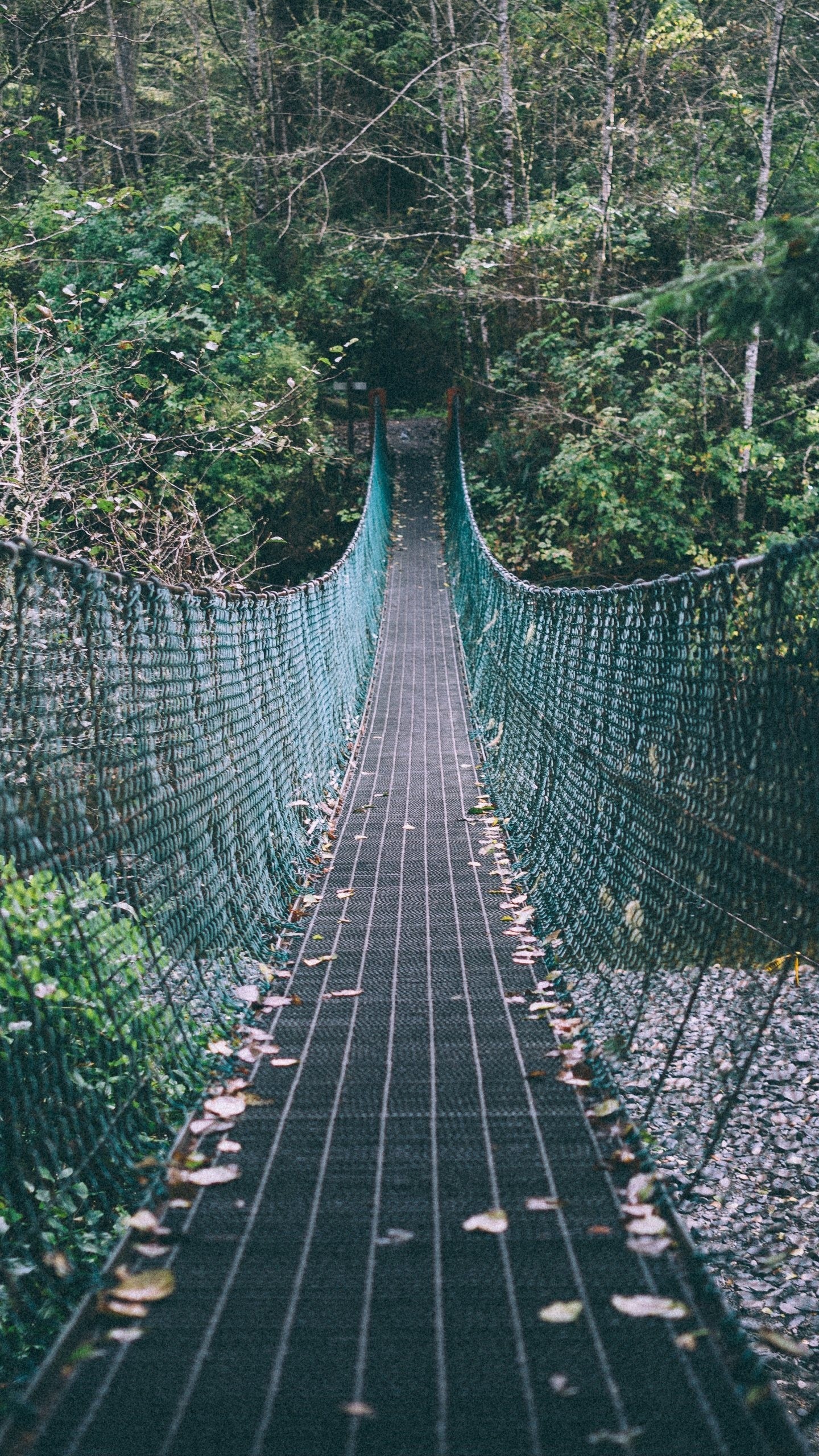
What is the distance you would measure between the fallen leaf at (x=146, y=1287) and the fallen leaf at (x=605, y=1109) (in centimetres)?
98

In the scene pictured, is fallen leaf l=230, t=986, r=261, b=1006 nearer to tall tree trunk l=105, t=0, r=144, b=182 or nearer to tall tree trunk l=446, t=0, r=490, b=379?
tall tree trunk l=446, t=0, r=490, b=379

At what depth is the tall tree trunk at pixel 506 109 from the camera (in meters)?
11.9

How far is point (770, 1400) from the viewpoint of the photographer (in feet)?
4.49

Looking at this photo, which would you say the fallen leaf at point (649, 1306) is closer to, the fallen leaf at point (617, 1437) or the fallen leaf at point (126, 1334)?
the fallen leaf at point (617, 1437)

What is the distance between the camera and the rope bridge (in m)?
1.46

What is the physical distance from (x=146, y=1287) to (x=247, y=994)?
1.37 m

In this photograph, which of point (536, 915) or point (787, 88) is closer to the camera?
point (536, 915)

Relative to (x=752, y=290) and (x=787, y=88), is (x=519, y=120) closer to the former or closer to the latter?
(x=787, y=88)

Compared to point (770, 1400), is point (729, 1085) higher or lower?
lower

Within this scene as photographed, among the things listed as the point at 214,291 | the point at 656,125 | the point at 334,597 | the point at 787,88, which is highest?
the point at 787,88

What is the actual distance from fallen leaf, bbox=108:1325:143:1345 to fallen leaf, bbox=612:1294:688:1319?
0.74m

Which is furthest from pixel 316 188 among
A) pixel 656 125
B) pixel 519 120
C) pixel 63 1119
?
pixel 63 1119

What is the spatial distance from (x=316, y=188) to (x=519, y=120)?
3688 millimetres

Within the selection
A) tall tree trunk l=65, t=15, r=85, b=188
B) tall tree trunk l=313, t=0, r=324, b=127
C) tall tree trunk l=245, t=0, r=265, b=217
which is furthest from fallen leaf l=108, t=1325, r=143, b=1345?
tall tree trunk l=65, t=15, r=85, b=188
